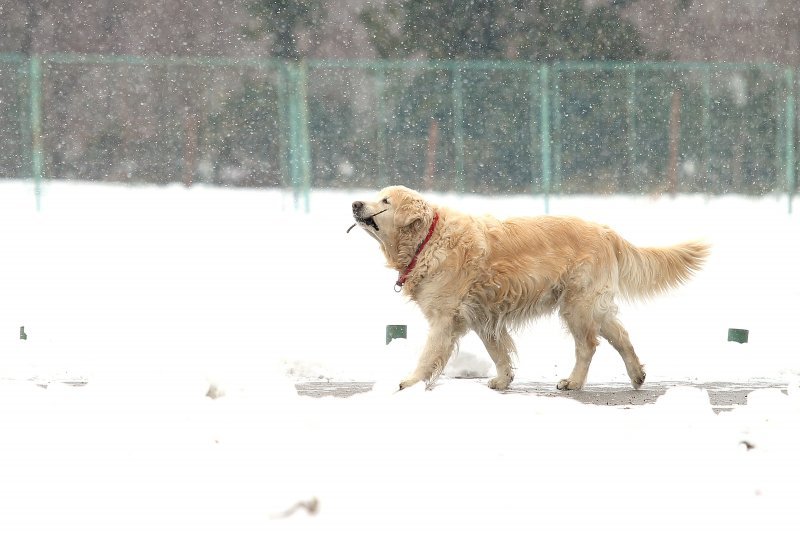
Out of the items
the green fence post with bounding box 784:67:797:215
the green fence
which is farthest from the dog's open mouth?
the green fence post with bounding box 784:67:797:215

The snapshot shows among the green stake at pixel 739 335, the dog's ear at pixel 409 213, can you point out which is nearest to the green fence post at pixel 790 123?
the green stake at pixel 739 335

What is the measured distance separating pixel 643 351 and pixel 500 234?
2700 millimetres

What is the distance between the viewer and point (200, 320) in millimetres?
10766

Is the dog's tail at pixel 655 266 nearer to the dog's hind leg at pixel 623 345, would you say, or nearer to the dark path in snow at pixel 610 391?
the dog's hind leg at pixel 623 345

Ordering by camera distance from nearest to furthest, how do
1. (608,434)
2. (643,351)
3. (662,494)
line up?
(662,494)
(608,434)
(643,351)

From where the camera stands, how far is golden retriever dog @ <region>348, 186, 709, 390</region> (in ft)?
23.3

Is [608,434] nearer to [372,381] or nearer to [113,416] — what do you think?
[113,416]

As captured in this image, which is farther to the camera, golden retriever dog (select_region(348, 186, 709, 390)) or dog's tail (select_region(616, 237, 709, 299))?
dog's tail (select_region(616, 237, 709, 299))

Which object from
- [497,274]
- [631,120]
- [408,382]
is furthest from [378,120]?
[408,382]

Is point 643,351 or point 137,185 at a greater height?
point 137,185

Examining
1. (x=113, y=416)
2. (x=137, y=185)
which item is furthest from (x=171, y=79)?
(x=113, y=416)

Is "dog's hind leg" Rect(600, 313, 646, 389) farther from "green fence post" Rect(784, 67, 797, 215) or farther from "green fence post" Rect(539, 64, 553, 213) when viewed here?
"green fence post" Rect(784, 67, 797, 215)

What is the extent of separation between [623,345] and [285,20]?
17.6 m

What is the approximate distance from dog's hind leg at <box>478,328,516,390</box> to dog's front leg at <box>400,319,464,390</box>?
410 mm
